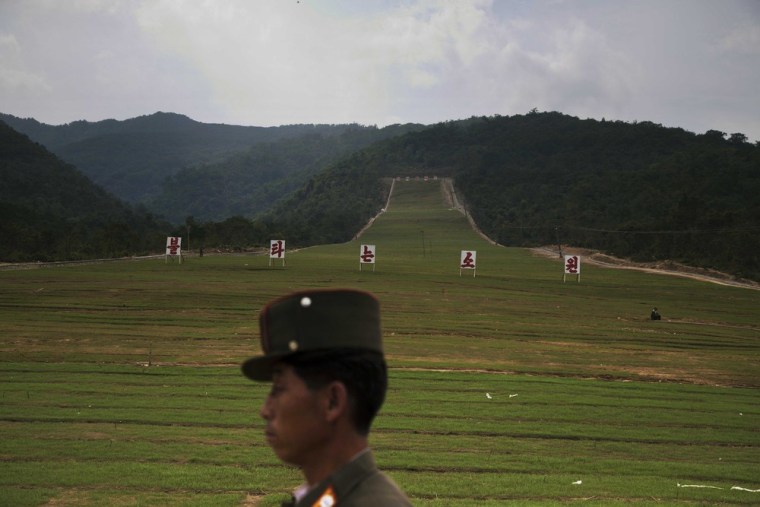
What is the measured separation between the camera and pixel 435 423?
61.3ft

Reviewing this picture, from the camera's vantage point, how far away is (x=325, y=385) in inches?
125

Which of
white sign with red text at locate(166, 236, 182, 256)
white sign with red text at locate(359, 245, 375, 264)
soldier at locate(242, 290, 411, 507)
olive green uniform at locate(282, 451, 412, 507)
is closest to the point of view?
olive green uniform at locate(282, 451, 412, 507)

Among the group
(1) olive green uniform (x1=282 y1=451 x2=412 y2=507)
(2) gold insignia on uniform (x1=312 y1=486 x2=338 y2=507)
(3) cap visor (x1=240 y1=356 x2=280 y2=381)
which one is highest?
(3) cap visor (x1=240 y1=356 x2=280 y2=381)

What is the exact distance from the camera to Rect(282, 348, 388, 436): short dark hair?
313 centimetres

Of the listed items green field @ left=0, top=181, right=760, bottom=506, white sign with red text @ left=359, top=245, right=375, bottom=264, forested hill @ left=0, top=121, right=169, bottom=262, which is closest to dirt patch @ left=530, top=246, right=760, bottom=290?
green field @ left=0, top=181, right=760, bottom=506

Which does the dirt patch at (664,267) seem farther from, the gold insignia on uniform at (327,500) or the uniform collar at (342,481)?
the gold insignia on uniform at (327,500)

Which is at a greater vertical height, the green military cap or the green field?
the green military cap

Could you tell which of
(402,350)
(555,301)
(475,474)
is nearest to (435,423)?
(475,474)

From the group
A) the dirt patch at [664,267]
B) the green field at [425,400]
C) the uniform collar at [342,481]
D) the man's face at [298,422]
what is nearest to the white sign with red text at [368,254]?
the green field at [425,400]

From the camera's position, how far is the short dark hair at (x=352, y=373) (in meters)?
3.13

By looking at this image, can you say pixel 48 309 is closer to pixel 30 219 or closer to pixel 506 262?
pixel 506 262

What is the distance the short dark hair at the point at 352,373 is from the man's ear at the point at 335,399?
2 centimetres

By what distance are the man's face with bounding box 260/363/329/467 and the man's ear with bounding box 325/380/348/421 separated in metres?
0.02

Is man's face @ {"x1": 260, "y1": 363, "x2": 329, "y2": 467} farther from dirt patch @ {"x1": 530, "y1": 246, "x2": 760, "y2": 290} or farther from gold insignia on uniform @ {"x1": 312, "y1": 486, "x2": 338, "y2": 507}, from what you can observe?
dirt patch @ {"x1": 530, "y1": 246, "x2": 760, "y2": 290}
